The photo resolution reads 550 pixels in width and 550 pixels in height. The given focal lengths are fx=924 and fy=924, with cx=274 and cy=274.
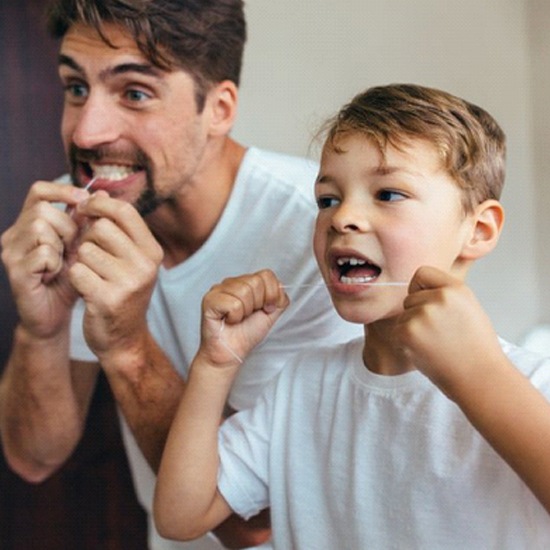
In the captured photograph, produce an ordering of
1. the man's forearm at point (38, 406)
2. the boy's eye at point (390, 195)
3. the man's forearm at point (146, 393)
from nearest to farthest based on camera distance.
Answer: the boy's eye at point (390, 195) → the man's forearm at point (146, 393) → the man's forearm at point (38, 406)

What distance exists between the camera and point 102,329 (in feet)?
2.99

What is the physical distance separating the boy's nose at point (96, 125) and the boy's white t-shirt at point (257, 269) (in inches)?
6.1

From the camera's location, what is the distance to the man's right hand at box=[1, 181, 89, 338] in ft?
3.11

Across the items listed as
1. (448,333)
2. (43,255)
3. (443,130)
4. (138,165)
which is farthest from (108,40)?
(448,333)

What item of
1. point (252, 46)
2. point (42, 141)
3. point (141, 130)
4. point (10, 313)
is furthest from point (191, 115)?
point (10, 313)

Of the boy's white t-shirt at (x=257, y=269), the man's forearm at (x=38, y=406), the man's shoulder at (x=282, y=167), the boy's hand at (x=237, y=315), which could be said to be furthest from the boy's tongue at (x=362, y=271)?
the man's forearm at (x=38, y=406)

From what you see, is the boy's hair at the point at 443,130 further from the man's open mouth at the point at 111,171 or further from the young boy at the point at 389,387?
the man's open mouth at the point at 111,171

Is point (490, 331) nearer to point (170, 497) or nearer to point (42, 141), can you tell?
point (170, 497)

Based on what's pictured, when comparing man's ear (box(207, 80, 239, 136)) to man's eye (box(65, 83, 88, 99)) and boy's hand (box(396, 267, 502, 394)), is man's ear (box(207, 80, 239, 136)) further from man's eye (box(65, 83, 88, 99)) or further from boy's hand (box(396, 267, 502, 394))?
boy's hand (box(396, 267, 502, 394))

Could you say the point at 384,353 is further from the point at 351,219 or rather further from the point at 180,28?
the point at 180,28

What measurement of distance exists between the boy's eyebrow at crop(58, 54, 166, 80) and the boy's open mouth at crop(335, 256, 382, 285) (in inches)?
15.7

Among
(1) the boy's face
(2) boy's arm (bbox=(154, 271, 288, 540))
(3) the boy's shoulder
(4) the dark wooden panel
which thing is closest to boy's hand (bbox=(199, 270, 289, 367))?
(2) boy's arm (bbox=(154, 271, 288, 540))

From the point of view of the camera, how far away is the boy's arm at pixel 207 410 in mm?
748

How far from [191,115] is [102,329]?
272mm
